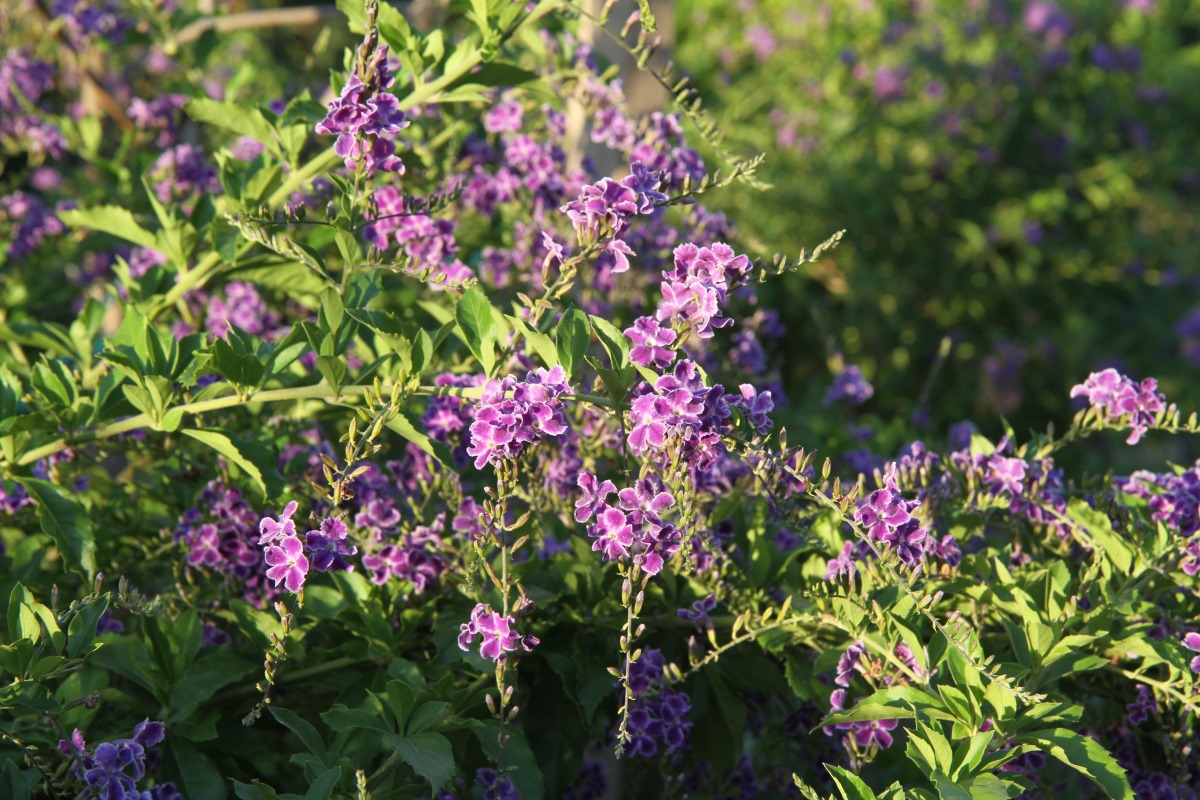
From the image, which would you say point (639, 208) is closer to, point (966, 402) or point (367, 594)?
point (367, 594)

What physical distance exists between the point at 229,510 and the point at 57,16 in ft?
5.81

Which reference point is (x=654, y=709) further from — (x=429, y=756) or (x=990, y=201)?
(x=990, y=201)

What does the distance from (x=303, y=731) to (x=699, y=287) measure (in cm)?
75

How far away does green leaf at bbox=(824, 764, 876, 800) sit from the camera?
1423 millimetres

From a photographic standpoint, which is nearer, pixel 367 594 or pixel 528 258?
pixel 367 594

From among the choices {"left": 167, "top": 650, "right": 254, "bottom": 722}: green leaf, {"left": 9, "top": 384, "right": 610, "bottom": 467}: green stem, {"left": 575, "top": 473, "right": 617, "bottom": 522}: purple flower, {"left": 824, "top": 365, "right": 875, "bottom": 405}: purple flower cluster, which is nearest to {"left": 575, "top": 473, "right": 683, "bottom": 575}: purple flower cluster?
{"left": 575, "top": 473, "right": 617, "bottom": 522}: purple flower

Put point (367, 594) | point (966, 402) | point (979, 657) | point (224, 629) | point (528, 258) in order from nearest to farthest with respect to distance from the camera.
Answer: point (979, 657) → point (367, 594) → point (224, 629) → point (528, 258) → point (966, 402)

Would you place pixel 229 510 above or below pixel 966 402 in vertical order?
above

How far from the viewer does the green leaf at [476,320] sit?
1.53 m

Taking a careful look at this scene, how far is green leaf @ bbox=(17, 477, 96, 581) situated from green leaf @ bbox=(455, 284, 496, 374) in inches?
24.7

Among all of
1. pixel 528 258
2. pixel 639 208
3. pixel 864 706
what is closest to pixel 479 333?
pixel 639 208

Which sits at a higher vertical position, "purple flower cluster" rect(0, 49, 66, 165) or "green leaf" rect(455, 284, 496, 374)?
"green leaf" rect(455, 284, 496, 374)

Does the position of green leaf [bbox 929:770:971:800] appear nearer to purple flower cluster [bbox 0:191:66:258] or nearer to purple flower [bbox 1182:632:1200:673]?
purple flower [bbox 1182:632:1200:673]

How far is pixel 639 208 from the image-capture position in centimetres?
152
